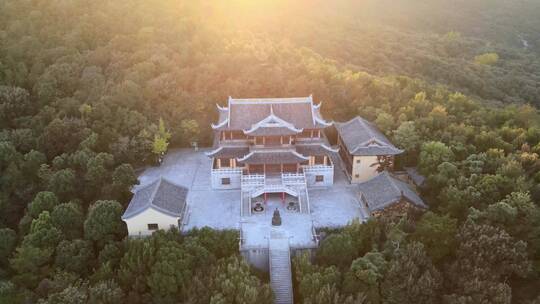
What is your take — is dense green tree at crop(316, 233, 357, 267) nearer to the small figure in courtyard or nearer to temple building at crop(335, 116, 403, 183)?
the small figure in courtyard

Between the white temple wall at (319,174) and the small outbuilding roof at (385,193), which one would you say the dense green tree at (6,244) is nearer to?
the white temple wall at (319,174)

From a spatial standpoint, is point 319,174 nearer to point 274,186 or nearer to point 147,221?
point 274,186

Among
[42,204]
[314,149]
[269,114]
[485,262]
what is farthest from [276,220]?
[42,204]

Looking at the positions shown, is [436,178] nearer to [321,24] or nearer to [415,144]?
[415,144]

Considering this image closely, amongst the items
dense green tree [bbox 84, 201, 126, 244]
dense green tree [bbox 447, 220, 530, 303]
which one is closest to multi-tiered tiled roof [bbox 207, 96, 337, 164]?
dense green tree [bbox 84, 201, 126, 244]

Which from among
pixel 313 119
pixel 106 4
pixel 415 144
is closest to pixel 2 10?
pixel 106 4

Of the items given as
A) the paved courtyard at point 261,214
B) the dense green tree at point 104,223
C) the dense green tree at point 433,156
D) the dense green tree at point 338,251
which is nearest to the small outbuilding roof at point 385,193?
the paved courtyard at point 261,214
